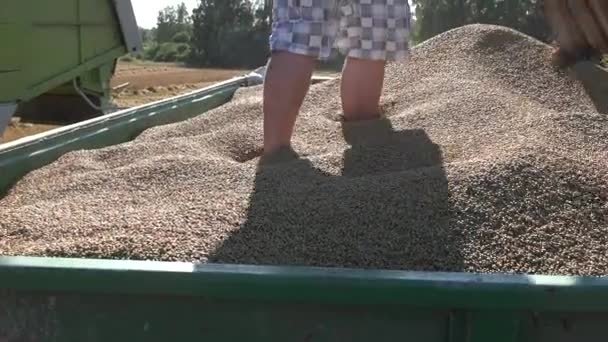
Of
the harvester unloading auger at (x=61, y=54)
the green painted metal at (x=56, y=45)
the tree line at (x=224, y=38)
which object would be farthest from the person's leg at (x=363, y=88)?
the tree line at (x=224, y=38)

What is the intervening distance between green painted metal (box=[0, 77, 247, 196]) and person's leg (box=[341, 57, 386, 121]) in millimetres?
738

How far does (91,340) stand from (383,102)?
5.44 ft

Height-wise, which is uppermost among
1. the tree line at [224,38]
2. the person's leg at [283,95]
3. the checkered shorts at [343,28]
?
the checkered shorts at [343,28]

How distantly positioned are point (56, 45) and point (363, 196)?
353 centimetres

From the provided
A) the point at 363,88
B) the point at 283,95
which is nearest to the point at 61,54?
the point at 363,88

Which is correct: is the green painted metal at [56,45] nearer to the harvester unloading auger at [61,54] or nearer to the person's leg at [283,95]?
the harvester unloading auger at [61,54]

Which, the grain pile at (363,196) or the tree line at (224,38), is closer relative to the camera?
the grain pile at (363,196)

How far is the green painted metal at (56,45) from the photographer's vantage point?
4113 mm

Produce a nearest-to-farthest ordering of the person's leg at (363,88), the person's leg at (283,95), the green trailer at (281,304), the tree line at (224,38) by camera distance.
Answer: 1. the green trailer at (281,304)
2. the person's leg at (283,95)
3. the person's leg at (363,88)
4. the tree line at (224,38)

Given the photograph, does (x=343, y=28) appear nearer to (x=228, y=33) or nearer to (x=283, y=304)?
(x=283, y=304)

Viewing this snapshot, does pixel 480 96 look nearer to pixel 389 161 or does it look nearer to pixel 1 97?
pixel 389 161

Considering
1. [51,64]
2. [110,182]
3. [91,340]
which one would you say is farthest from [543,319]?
[51,64]

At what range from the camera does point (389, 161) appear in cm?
173

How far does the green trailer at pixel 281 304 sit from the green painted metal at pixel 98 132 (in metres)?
0.92
